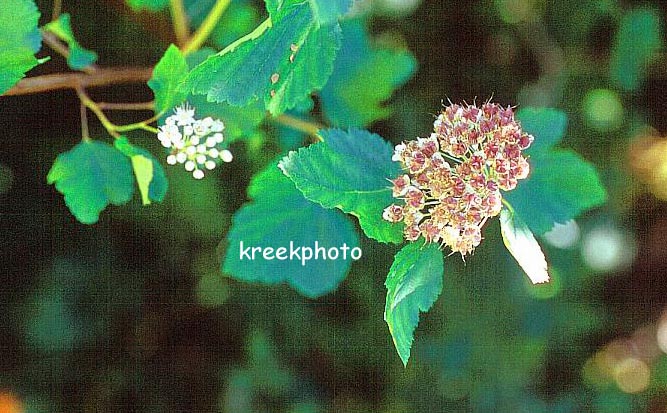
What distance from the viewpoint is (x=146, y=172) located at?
54 cm

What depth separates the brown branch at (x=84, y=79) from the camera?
0.55m

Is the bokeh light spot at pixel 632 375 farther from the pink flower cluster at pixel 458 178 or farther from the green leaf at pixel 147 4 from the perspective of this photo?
the green leaf at pixel 147 4

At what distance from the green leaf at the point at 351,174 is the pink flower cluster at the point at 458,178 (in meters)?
0.01

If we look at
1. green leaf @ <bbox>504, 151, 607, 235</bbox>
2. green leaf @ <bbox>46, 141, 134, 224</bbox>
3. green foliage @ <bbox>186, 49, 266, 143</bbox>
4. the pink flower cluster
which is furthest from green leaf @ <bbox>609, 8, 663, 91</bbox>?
green leaf @ <bbox>46, 141, 134, 224</bbox>

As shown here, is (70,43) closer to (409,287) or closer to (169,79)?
(169,79)

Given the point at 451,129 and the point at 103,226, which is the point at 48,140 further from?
the point at 451,129

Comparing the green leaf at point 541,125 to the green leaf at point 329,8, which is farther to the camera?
the green leaf at point 541,125

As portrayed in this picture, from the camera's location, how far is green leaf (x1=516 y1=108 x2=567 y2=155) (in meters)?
0.58

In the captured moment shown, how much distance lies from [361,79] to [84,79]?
0.22 meters

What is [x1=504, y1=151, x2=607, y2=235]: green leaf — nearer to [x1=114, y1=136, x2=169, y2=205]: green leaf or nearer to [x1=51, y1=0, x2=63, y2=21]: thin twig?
[x1=114, y1=136, x2=169, y2=205]: green leaf

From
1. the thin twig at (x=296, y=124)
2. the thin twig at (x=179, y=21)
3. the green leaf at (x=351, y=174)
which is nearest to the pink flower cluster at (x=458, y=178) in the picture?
the green leaf at (x=351, y=174)

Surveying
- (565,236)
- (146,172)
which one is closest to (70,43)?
(146,172)

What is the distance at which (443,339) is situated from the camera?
2.10ft

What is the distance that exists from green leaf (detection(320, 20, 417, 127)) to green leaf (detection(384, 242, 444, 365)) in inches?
6.4
